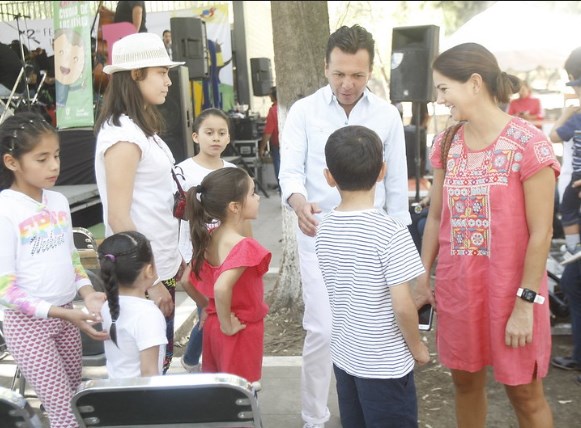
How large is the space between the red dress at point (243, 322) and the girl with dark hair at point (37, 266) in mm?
421

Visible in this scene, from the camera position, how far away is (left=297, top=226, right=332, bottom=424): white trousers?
278 centimetres

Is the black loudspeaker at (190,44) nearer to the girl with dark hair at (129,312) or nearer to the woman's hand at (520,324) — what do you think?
the girl with dark hair at (129,312)

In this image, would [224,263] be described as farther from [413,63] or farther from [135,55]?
[413,63]

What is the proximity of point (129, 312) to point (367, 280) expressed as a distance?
2.70 ft

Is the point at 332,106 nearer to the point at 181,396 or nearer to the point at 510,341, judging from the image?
the point at 510,341

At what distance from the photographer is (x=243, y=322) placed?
93.1 inches

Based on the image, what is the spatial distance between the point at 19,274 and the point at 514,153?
6.00 ft

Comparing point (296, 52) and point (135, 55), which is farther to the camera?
point (296, 52)

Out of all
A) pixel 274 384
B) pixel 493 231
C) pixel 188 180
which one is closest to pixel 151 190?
pixel 188 180

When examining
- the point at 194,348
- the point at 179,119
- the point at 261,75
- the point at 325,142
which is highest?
the point at 261,75

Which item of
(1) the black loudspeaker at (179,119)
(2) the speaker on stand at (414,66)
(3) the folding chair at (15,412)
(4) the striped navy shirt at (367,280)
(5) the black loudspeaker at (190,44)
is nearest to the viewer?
(3) the folding chair at (15,412)

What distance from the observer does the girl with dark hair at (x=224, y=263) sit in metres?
2.29

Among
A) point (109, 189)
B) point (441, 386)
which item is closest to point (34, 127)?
point (109, 189)

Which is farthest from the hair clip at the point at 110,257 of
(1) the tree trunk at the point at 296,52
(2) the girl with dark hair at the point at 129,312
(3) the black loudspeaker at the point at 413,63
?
(3) the black loudspeaker at the point at 413,63
